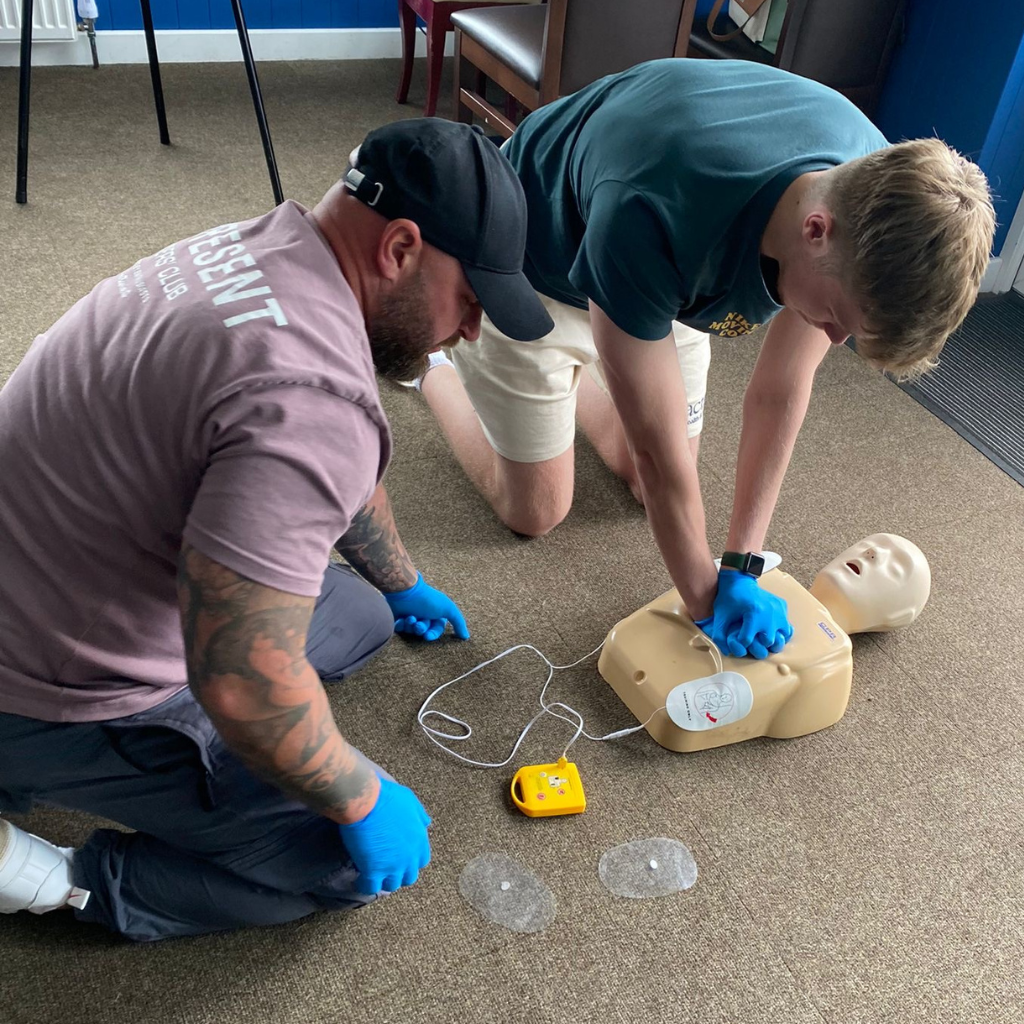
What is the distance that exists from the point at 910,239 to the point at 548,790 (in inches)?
33.1

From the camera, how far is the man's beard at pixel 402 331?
1.02 meters

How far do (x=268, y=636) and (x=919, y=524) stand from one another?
150 centimetres

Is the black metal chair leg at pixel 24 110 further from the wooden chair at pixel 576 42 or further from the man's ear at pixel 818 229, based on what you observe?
the man's ear at pixel 818 229

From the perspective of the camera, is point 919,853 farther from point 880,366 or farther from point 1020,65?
point 1020,65

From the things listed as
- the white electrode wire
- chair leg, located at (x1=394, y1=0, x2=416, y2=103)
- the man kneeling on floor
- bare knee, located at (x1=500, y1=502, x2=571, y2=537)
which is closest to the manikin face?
the white electrode wire

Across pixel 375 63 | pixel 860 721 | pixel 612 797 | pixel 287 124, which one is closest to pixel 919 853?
pixel 860 721

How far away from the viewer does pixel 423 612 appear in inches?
63.1

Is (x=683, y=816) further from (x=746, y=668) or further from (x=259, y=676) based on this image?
(x=259, y=676)

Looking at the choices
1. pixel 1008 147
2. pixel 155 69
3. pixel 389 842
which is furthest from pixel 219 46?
pixel 389 842

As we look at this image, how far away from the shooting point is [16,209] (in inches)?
104

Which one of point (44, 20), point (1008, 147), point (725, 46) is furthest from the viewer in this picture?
point (44, 20)

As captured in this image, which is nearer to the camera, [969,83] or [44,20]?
[969,83]

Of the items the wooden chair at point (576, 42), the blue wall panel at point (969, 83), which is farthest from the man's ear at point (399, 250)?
the blue wall panel at point (969, 83)

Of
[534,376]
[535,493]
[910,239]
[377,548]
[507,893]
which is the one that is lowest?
[507,893]
